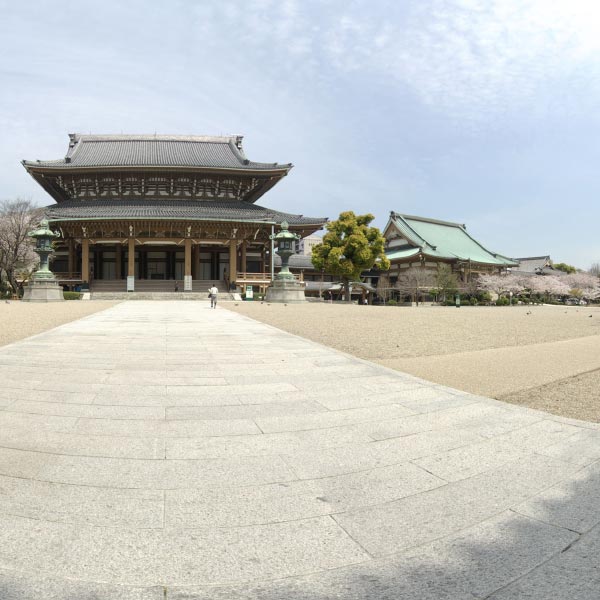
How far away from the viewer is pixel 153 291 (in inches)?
1490

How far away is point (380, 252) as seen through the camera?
40.9 m

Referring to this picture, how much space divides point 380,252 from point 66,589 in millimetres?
40579

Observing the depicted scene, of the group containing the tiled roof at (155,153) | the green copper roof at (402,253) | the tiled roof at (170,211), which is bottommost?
the green copper roof at (402,253)

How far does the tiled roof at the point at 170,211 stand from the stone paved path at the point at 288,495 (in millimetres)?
→ 32073

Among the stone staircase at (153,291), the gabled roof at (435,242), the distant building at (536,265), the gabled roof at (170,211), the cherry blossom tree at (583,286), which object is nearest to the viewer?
the gabled roof at (170,211)

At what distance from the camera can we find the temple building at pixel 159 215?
119 feet

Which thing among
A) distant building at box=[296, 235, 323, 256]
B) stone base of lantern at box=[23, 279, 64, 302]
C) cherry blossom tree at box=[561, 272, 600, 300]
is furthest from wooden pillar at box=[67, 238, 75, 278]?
cherry blossom tree at box=[561, 272, 600, 300]

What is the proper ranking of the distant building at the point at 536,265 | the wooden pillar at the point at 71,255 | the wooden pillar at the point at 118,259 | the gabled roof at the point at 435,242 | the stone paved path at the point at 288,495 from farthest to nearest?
the distant building at the point at 536,265 < the gabled roof at the point at 435,242 < the wooden pillar at the point at 118,259 < the wooden pillar at the point at 71,255 < the stone paved path at the point at 288,495

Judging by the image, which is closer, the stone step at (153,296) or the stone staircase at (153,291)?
the stone step at (153,296)

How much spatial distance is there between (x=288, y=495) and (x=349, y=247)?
3773 centimetres

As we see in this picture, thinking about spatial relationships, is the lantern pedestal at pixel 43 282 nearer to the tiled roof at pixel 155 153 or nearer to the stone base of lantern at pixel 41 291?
the stone base of lantern at pixel 41 291

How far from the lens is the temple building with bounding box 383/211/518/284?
157 feet

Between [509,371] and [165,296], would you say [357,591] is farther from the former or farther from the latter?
[165,296]

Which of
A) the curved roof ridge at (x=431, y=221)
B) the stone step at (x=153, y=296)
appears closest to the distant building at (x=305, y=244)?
the curved roof ridge at (x=431, y=221)
